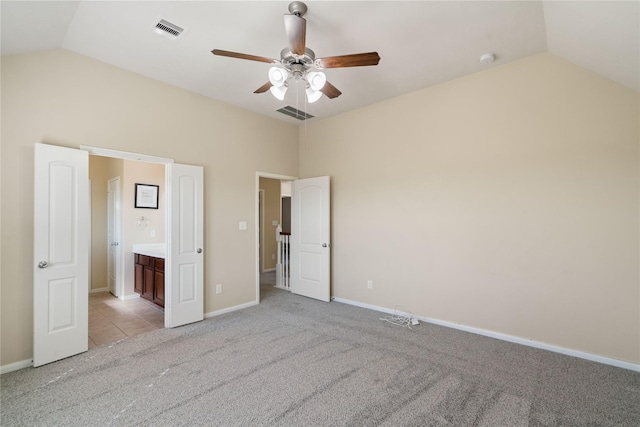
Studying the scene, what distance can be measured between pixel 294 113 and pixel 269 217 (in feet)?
11.7

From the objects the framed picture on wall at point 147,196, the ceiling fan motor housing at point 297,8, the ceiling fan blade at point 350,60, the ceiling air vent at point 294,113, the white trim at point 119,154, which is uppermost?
the ceiling air vent at point 294,113

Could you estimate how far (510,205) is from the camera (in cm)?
319

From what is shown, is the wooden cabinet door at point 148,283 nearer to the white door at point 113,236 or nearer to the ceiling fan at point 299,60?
the white door at point 113,236

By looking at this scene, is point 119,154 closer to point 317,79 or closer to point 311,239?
point 317,79

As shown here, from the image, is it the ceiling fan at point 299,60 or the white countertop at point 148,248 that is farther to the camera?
the white countertop at point 148,248

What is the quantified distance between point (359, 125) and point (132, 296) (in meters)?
4.82

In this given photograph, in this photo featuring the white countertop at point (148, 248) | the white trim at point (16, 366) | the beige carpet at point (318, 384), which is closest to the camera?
the beige carpet at point (318, 384)

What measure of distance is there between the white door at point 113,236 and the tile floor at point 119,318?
1.00 ft

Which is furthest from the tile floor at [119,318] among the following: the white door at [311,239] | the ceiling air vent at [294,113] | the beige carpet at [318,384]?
the ceiling air vent at [294,113]

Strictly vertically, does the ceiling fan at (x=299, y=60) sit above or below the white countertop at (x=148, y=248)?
above

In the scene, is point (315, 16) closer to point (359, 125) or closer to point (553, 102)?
point (359, 125)

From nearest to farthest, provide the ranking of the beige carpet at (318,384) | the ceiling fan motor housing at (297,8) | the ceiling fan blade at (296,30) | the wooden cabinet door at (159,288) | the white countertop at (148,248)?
the beige carpet at (318,384), the ceiling fan blade at (296,30), the ceiling fan motor housing at (297,8), the wooden cabinet door at (159,288), the white countertop at (148,248)

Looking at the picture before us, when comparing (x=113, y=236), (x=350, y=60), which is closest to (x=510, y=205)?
(x=350, y=60)

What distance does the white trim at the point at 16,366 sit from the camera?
2.51 meters
